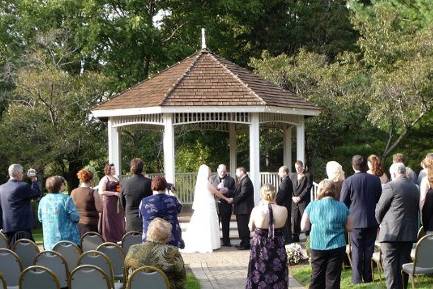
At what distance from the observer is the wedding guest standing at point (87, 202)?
35.6 feet

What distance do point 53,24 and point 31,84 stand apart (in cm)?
655

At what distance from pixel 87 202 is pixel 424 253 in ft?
17.1

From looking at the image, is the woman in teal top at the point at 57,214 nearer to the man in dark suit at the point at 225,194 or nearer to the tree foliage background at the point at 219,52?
the man in dark suit at the point at 225,194

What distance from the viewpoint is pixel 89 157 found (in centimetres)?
2520

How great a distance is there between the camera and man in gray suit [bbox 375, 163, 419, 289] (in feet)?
28.8

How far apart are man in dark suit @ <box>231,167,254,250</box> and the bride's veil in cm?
60

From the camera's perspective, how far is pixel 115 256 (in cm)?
881

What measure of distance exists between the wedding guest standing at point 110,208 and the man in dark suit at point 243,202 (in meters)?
2.87

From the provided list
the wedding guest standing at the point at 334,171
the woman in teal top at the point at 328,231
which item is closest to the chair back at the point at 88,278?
the woman in teal top at the point at 328,231

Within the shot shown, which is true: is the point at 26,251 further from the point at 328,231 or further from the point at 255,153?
the point at 255,153

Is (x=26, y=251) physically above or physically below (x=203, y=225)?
above

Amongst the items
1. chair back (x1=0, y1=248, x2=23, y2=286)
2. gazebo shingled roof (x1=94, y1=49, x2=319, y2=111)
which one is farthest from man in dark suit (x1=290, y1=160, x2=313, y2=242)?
chair back (x1=0, y1=248, x2=23, y2=286)

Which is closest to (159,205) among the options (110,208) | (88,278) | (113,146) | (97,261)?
(97,261)

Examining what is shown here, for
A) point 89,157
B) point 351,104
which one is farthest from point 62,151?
point 351,104
